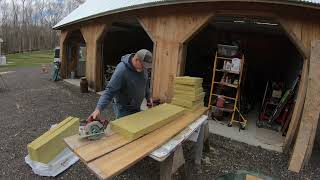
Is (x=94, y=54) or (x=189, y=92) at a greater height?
(x=94, y=54)

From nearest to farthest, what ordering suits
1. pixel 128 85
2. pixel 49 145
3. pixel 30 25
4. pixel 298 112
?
1. pixel 128 85
2. pixel 49 145
3. pixel 298 112
4. pixel 30 25

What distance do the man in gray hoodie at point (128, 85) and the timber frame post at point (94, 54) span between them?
681cm

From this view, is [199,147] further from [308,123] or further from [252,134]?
[252,134]

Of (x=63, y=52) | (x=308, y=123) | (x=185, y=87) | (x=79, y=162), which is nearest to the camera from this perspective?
(x=79, y=162)

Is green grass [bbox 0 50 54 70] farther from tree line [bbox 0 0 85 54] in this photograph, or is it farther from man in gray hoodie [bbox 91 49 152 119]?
man in gray hoodie [bbox 91 49 152 119]

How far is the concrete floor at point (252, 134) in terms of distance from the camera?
21.2 feet

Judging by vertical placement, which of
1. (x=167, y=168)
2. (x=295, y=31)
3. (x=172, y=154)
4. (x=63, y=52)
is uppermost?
(x=295, y=31)

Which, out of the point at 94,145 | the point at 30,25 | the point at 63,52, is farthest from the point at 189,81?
the point at 30,25

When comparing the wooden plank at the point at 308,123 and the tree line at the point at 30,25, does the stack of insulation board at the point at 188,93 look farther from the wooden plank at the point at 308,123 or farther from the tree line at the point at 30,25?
the tree line at the point at 30,25

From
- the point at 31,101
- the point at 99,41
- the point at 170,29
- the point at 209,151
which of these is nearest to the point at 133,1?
the point at 170,29

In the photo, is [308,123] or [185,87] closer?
[185,87]

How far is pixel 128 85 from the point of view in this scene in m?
3.97

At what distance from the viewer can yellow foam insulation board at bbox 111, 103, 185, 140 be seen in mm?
3318

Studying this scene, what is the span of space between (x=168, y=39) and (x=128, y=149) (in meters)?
5.38
